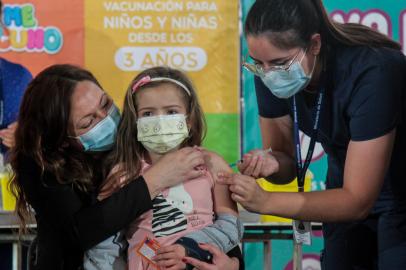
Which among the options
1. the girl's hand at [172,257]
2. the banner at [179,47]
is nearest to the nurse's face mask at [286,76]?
the girl's hand at [172,257]

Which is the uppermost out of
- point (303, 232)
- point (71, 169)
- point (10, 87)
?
point (10, 87)

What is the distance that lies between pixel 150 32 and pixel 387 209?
2751 millimetres

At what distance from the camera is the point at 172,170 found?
6.59ft

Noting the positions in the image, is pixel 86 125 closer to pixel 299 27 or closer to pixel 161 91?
pixel 161 91

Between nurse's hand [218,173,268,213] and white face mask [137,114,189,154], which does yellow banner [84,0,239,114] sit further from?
nurse's hand [218,173,268,213]

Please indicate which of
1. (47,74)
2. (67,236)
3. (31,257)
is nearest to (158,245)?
(67,236)

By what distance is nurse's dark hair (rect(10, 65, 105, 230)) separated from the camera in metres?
2.07

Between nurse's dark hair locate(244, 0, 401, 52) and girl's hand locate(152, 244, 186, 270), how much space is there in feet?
2.22

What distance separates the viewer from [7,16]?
4461 millimetres

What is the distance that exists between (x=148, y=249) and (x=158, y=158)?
33cm

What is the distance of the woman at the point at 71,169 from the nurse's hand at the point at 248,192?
0.52 ft

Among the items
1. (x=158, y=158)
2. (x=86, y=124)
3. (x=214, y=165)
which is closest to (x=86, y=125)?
(x=86, y=124)

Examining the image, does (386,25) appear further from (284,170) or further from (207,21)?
(284,170)

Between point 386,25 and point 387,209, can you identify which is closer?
point 387,209
